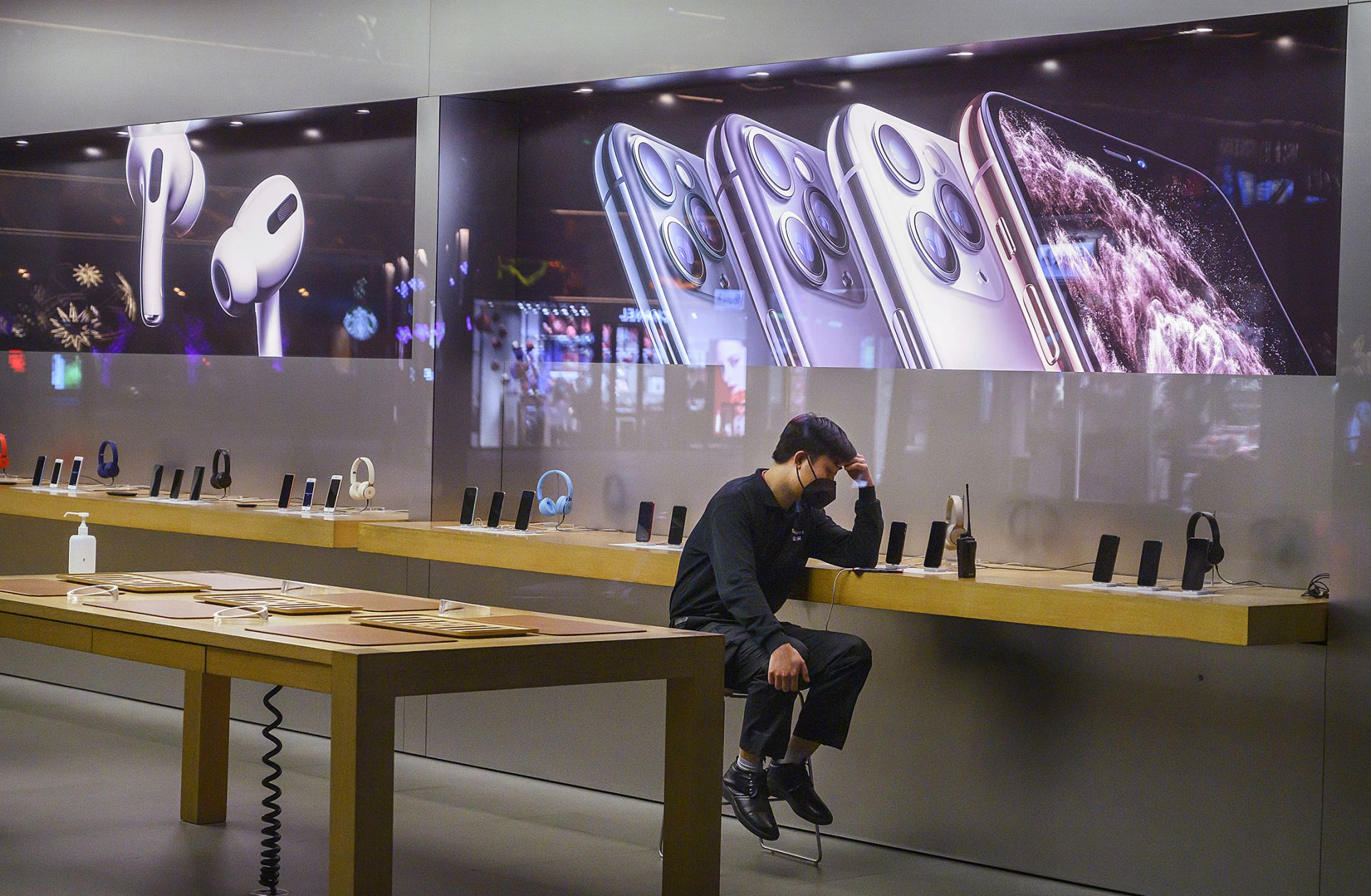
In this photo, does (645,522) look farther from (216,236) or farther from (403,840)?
(216,236)

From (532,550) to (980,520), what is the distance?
1.56 meters

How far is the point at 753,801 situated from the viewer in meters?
4.58

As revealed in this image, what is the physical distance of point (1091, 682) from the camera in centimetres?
464

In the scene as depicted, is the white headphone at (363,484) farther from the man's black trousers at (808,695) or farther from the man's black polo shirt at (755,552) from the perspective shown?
the man's black trousers at (808,695)

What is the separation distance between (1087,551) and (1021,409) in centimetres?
51

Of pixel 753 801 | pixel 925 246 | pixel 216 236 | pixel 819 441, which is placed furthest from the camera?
pixel 216 236

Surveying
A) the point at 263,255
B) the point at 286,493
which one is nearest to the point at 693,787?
the point at 286,493

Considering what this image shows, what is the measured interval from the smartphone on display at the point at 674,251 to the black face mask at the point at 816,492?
104cm

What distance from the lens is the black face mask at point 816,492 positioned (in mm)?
4750

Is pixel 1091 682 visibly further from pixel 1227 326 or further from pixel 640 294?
pixel 640 294

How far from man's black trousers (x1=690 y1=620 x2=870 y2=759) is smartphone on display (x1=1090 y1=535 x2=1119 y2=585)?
700 millimetres

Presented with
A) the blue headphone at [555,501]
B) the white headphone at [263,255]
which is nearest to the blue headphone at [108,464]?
the white headphone at [263,255]

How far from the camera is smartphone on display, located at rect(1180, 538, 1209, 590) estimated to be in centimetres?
431

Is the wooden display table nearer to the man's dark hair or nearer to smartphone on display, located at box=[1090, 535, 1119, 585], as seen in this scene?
the man's dark hair
